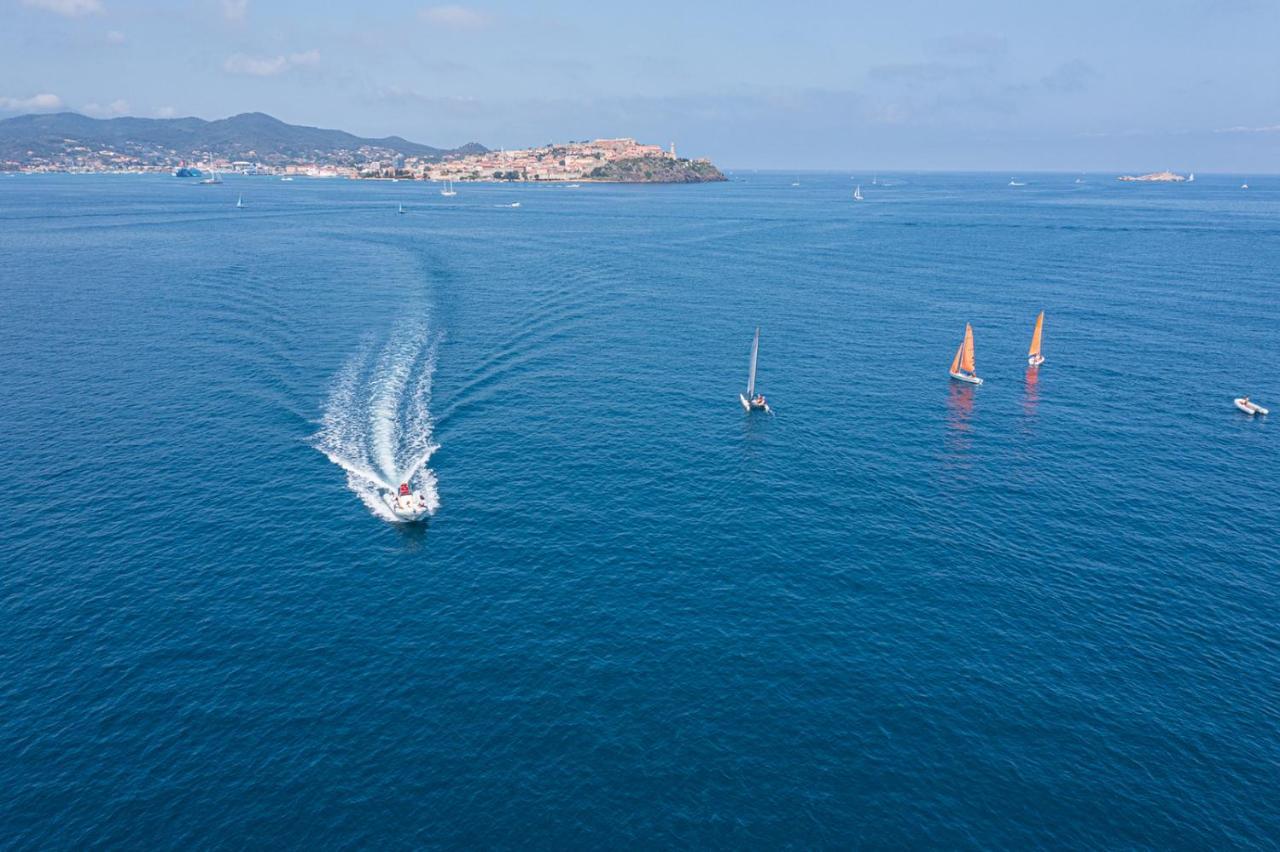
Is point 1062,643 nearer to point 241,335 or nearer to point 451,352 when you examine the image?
point 451,352

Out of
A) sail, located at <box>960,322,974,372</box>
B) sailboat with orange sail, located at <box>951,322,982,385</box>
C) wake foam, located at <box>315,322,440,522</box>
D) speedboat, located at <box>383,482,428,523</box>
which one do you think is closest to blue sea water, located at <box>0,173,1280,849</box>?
wake foam, located at <box>315,322,440,522</box>

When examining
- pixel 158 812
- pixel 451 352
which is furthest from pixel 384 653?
pixel 451 352

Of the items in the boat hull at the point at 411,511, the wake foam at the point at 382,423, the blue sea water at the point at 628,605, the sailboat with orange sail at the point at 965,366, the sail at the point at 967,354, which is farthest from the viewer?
the sailboat with orange sail at the point at 965,366

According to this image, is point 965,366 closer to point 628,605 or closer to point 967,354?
point 967,354

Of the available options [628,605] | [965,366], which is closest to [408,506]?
[628,605]

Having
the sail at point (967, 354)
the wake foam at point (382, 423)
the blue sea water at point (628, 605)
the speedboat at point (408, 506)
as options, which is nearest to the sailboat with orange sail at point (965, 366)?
the sail at point (967, 354)

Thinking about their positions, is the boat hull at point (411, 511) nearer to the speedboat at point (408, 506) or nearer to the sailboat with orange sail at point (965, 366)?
the speedboat at point (408, 506)
